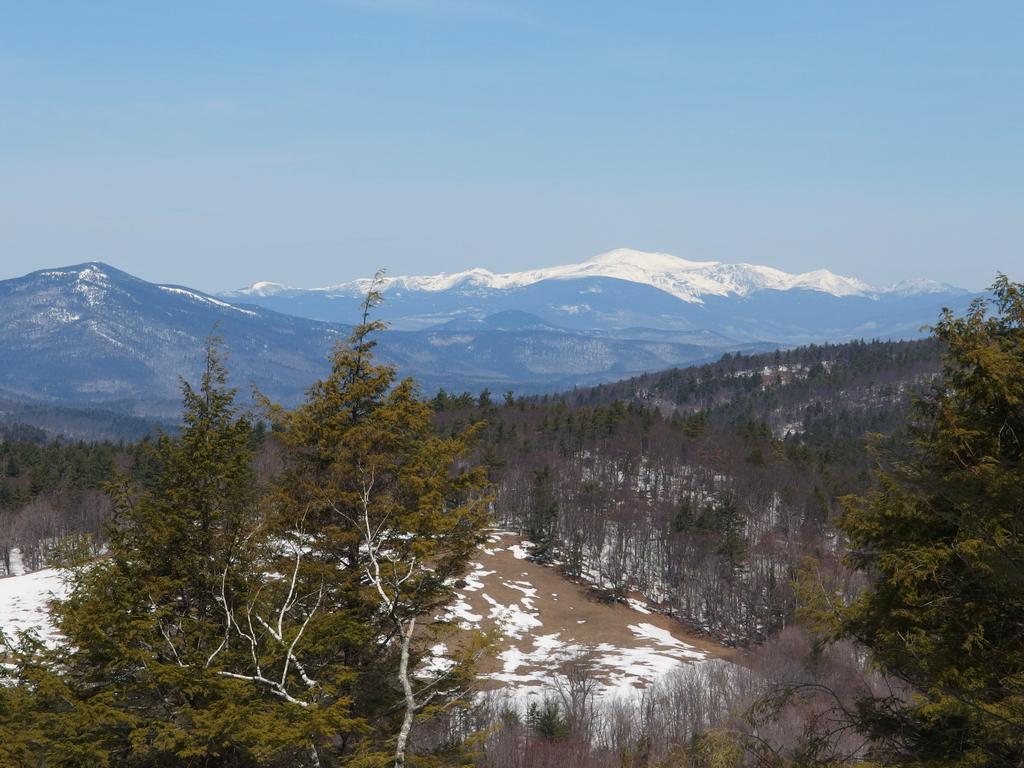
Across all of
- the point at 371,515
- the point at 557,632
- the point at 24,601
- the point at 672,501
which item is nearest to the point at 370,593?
the point at 371,515

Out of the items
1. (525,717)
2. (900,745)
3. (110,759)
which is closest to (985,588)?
(900,745)

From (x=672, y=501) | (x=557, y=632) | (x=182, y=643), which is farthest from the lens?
(x=672, y=501)

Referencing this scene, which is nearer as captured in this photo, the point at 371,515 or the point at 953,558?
the point at 953,558

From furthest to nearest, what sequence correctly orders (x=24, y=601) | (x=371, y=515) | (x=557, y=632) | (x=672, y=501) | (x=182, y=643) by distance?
(x=672, y=501) < (x=557, y=632) < (x=24, y=601) < (x=371, y=515) < (x=182, y=643)

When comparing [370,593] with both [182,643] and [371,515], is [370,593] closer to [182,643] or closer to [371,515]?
[371,515]

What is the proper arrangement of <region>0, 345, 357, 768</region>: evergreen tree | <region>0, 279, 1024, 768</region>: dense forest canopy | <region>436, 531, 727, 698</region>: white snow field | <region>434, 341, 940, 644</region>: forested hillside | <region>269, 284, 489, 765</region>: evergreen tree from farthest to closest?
<region>434, 341, 940, 644</region>: forested hillside < <region>436, 531, 727, 698</region>: white snow field < <region>269, 284, 489, 765</region>: evergreen tree < <region>0, 345, 357, 768</region>: evergreen tree < <region>0, 279, 1024, 768</region>: dense forest canopy

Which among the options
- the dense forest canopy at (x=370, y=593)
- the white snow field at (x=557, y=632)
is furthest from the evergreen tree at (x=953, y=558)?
the white snow field at (x=557, y=632)

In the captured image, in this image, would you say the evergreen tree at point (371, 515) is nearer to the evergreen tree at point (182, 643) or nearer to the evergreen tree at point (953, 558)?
the evergreen tree at point (182, 643)

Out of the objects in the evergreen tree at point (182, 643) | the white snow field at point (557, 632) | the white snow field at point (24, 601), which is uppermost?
the evergreen tree at point (182, 643)

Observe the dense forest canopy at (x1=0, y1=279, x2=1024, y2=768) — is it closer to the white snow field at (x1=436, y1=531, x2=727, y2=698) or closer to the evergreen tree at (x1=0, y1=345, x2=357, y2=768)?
the evergreen tree at (x1=0, y1=345, x2=357, y2=768)

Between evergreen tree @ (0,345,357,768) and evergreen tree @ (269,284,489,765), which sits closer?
evergreen tree @ (0,345,357,768)

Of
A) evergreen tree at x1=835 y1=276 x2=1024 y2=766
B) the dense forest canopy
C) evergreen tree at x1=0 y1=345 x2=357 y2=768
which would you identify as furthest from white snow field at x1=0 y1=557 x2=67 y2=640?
evergreen tree at x1=835 y1=276 x2=1024 y2=766

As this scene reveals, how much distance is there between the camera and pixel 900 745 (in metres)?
11.9

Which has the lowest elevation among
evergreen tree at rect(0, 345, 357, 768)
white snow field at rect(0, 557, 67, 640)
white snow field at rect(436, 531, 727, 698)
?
white snow field at rect(436, 531, 727, 698)
